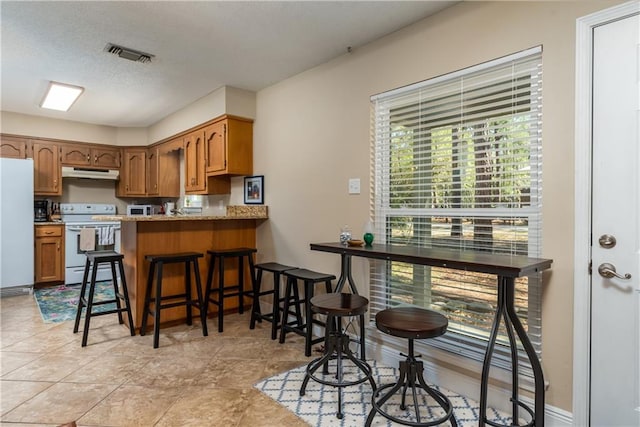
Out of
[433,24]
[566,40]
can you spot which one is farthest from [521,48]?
[433,24]

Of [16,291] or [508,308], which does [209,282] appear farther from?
[16,291]

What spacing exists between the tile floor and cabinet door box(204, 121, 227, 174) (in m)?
1.73

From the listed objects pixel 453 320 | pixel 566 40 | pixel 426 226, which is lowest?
pixel 453 320

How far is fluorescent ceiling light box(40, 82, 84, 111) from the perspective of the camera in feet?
→ 12.6

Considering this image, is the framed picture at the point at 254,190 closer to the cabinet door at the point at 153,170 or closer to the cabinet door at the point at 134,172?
the cabinet door at the point at 153,170

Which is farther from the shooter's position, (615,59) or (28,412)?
(28,412)

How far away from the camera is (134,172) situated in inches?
233

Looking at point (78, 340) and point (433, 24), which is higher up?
point (433, 24)

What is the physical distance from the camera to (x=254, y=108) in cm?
401

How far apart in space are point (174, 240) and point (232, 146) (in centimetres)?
120

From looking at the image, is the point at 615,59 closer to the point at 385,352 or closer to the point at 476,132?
the point at 476,132

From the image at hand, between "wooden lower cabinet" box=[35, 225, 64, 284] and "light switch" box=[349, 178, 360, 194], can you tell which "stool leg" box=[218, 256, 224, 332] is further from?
"wooden lower cabinet" box=[35, 225, 64, 284]

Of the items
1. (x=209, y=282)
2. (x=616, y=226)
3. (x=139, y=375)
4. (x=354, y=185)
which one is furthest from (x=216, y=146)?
(x=616, y=226)

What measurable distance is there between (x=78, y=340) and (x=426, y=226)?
308cm
